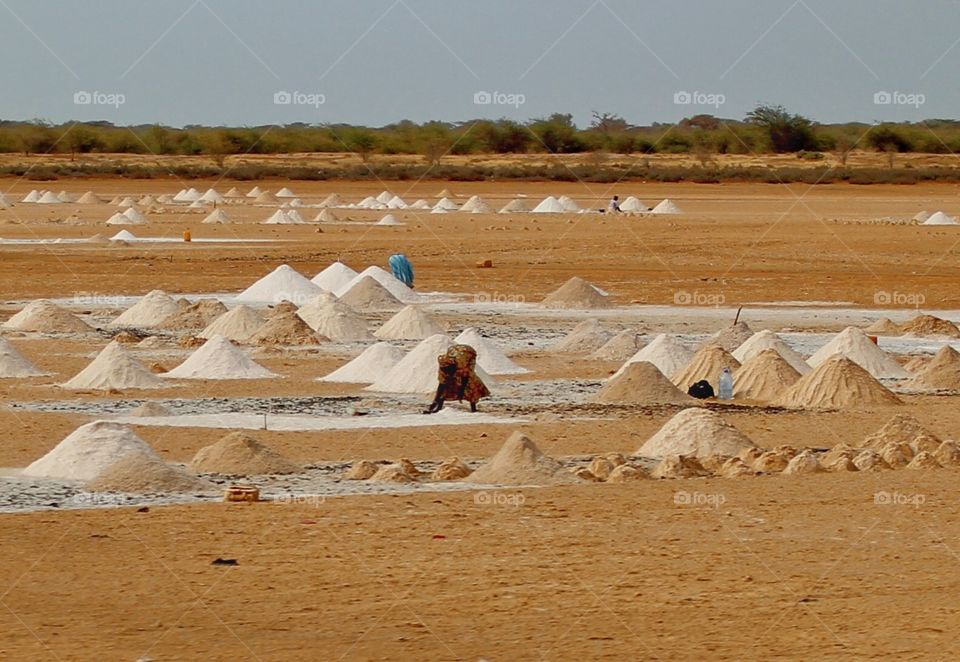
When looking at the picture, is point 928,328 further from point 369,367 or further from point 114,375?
point 114,375

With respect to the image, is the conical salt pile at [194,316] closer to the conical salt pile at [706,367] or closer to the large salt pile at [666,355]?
the large salt pile at [666,355]

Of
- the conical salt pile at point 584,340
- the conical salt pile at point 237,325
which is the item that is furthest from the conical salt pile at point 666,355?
the conical salt pile at point 237,325

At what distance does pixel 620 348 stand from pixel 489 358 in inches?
77.1

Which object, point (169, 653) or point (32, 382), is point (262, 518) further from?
point (32, 382)

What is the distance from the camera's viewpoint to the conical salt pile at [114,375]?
17.9 m

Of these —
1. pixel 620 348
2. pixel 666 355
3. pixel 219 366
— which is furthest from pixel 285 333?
pixel 666 355

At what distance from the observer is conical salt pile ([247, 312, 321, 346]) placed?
21.9m

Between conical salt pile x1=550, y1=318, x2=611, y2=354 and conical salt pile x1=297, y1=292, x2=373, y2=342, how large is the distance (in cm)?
225

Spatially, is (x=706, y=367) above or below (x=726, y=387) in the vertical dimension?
above

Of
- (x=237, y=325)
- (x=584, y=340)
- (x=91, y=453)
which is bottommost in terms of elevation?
(x=584, y=340)

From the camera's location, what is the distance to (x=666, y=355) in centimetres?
1933

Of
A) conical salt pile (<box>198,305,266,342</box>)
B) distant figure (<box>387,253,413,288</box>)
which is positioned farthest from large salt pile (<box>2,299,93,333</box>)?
distant figure (<box>387,253,413,288</box>)

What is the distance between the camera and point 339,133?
11600 cm

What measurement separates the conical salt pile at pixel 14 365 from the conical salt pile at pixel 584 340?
5.81 metres
